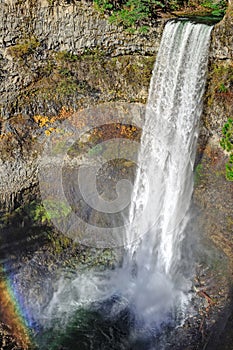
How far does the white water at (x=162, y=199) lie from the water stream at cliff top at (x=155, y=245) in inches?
0.9

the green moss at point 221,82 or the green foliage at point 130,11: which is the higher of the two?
the green foliage at point 130,11

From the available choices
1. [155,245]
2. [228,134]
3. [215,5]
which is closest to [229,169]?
→ [228,134]

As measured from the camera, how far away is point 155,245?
10227 millimetres

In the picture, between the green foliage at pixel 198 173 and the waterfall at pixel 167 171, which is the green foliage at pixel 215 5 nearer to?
the waterfall at pixel 167 171

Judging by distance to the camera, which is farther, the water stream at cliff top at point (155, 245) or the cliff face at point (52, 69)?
the cliff face at point (52, 69)

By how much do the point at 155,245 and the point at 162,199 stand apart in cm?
129

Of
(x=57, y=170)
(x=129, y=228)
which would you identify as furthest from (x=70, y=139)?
(x=129, y=228)

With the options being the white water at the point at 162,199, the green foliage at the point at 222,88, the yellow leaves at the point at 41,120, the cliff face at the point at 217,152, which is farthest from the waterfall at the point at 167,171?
the yellow leaves at the point at 41,120

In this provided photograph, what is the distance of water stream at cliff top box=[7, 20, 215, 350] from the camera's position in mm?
8203

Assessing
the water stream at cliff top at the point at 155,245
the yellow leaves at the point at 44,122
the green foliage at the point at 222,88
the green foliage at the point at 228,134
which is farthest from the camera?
the yellow leaves at the point at 44,122

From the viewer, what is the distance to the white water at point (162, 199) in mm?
8837

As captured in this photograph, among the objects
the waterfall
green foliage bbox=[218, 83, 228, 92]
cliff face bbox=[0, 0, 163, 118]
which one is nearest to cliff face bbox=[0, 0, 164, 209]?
cliff face bbox=[0, 0, 163, 118]

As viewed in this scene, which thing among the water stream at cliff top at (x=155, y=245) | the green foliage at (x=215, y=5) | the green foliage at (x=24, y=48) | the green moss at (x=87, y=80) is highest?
the green foliage at (x=215, y=5)

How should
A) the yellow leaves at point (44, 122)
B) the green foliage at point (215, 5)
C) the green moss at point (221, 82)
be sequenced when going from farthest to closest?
the green foliage at point (215, 5) → the yellow leaves at point (44, 122) → the green moss at point (221, 82)
